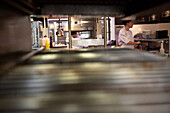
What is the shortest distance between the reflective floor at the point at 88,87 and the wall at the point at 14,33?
0.20 metres

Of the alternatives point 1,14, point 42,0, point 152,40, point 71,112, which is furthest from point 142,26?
point 71,112

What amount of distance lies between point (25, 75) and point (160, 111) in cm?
70

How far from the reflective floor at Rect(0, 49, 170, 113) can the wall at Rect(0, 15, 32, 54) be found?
20cm

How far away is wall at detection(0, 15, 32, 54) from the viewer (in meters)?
1.32

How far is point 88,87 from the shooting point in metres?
0.88

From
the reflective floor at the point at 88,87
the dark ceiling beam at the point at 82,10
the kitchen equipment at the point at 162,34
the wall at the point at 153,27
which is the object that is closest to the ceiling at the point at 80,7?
the dark ceiling beam at the point at 82,10

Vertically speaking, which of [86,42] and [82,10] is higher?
[82,10]

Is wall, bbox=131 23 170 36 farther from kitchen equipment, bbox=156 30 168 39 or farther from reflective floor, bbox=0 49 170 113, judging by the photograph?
reflective floor, bbox=0 49 170 113

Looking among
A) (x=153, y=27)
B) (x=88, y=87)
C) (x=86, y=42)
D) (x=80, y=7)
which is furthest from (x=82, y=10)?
(x=153, y=27)

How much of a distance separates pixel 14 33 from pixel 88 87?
→ 38.7 inches

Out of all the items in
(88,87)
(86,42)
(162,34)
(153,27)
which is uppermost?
(153,27)

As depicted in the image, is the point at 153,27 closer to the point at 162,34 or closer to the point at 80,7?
the point at 162,34

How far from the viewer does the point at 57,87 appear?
2.90 ft

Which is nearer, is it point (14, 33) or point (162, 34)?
point (14, 33)
